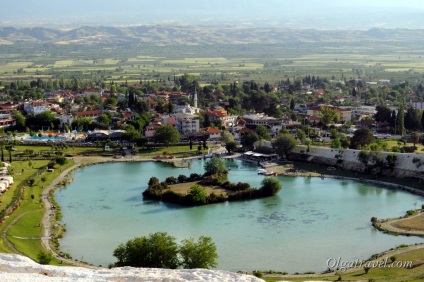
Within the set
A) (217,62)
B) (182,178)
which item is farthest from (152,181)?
(217,62)

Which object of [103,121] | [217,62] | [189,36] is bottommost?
[217,62]

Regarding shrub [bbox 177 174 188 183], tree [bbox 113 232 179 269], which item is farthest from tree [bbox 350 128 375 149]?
tree [bbox 113 232 179 269]

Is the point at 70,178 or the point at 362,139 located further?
the point at 362,139

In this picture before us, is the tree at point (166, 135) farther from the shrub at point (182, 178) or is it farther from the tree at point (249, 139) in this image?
the shrub at point (182, 178)

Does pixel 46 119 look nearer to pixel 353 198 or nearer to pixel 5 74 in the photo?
pixel 353 198

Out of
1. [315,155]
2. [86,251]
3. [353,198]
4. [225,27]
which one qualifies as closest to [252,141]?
[315,155]

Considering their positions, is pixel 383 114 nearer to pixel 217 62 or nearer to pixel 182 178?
pixel 182 178

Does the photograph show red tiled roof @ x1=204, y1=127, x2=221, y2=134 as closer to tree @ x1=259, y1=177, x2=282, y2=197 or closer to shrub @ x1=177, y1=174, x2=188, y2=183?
shrub @ x1=177, y1=174, x2=188, y2=183
